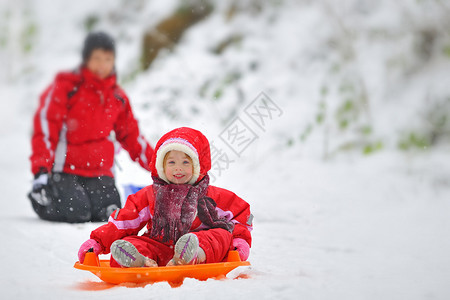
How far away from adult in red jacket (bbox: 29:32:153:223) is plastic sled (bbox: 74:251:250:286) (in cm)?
175

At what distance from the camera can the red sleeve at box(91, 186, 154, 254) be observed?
82.5 inches

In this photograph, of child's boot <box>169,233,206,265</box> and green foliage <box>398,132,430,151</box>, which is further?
green foliage <box>398,132,430,151</box>

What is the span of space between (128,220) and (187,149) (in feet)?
1.27

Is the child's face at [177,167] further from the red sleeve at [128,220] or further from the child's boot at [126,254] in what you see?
the child's boot at [126,254]

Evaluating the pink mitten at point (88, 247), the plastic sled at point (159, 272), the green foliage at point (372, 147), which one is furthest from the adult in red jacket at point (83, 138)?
the green foliage at point (372, 147)

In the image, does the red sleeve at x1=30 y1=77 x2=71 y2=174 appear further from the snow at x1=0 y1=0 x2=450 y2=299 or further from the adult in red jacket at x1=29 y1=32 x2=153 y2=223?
the snow at x1=0 y1=0 x2=450 y2=299

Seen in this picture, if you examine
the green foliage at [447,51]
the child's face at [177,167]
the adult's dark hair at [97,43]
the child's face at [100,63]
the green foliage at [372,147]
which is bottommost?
the child's face at [177,167]

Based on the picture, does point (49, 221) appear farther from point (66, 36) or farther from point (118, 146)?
point (66, 36)

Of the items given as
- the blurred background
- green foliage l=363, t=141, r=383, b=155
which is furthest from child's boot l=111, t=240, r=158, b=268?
green foliage l=363, t=141, r=383, b=155

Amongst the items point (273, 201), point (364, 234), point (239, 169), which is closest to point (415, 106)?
point (239, 169)

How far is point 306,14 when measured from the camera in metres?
8.60

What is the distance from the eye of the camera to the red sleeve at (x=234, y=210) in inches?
88.3

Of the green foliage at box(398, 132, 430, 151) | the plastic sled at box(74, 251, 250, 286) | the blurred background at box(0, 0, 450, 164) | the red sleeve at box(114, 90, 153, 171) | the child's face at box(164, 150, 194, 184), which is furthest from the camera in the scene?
the blurred background at box(0, 0, 450, 164)

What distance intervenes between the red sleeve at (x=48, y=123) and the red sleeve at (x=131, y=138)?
1.33 feet
